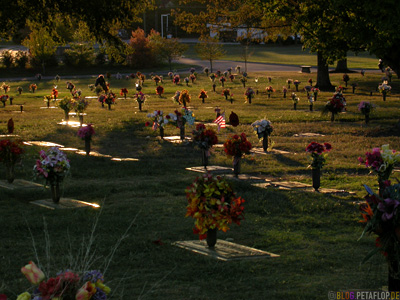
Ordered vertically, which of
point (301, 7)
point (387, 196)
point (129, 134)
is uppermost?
point (301, 7)

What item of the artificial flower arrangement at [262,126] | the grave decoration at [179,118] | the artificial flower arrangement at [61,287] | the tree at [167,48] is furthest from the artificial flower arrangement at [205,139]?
the tree at [167,48]

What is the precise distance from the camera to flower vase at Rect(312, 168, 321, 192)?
1393 centimetres

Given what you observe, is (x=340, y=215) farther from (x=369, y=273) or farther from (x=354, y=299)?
(x=354, y=299)

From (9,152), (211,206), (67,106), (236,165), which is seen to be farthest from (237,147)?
(67,106)

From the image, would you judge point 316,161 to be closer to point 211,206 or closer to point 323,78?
point 211,206

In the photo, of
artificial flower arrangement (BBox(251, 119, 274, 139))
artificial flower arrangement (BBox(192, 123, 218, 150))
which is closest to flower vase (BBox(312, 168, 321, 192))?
artificial flower arrangement (BBox(192, 123, 218, 150))

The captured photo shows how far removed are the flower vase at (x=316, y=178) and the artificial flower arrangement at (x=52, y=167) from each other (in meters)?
5.01

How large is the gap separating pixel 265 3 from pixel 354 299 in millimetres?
19633

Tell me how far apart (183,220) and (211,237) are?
193cm

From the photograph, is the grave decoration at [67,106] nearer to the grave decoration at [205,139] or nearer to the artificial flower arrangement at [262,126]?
the artificial flower arrangement at [262,126]

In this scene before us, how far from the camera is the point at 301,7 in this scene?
25375mm

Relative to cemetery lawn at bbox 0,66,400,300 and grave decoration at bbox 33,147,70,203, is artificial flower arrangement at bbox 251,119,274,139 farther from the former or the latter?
grave decoration at bbox 33,147,70,203

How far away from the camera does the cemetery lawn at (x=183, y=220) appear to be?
313 inches

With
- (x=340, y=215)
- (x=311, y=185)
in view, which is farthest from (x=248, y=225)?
(x=311, y=185)
